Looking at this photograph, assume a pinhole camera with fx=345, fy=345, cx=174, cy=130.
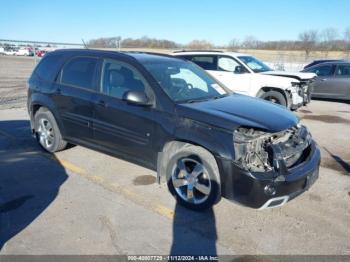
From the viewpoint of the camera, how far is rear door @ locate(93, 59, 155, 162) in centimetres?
449

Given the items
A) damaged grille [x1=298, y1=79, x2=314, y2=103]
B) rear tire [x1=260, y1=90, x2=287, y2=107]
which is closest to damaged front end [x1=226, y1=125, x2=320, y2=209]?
rear tire [x1=260, y1=90, x2=287, y2=107]

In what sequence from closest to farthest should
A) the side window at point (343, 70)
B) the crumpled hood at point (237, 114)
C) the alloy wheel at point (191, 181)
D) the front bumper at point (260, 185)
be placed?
the front bumper at point (260, 185), the crumpled hood at point (237, 114), the alloy wheel at point (191, 181), the side window at point (343, 70)

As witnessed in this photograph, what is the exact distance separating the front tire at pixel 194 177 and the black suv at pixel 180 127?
0.04 ft

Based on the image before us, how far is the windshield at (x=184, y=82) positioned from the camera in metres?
4.54

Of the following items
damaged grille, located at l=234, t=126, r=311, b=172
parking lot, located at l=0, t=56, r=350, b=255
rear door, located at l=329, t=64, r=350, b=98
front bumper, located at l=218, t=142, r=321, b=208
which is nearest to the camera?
parking lot, located at l=0, t=56, r=350, b=255

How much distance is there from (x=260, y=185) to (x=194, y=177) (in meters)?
0.86

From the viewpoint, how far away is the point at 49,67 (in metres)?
5.92

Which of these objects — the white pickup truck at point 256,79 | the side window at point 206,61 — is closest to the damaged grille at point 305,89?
the white pickup truck at point 256,79

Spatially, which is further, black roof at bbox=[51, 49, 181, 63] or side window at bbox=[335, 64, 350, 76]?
side window at bbox=[335, 64, 350, 76]

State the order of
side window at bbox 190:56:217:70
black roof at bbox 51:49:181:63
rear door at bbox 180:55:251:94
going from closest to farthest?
black roof at bbox 51:49:181:63, rear door at bbox 180:55:251:94, side window at bbox 190:56:217:70

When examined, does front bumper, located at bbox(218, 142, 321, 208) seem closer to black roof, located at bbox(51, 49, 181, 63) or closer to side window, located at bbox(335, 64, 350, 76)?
black roof, located at bbox(51, 49, 181, 63)

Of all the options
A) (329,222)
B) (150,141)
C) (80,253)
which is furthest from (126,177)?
(329,222)

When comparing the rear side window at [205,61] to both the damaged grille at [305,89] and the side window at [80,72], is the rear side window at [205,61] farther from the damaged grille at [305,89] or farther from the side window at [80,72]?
the side window at [80,72]

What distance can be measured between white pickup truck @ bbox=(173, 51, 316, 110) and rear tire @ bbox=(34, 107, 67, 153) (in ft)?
18.4
